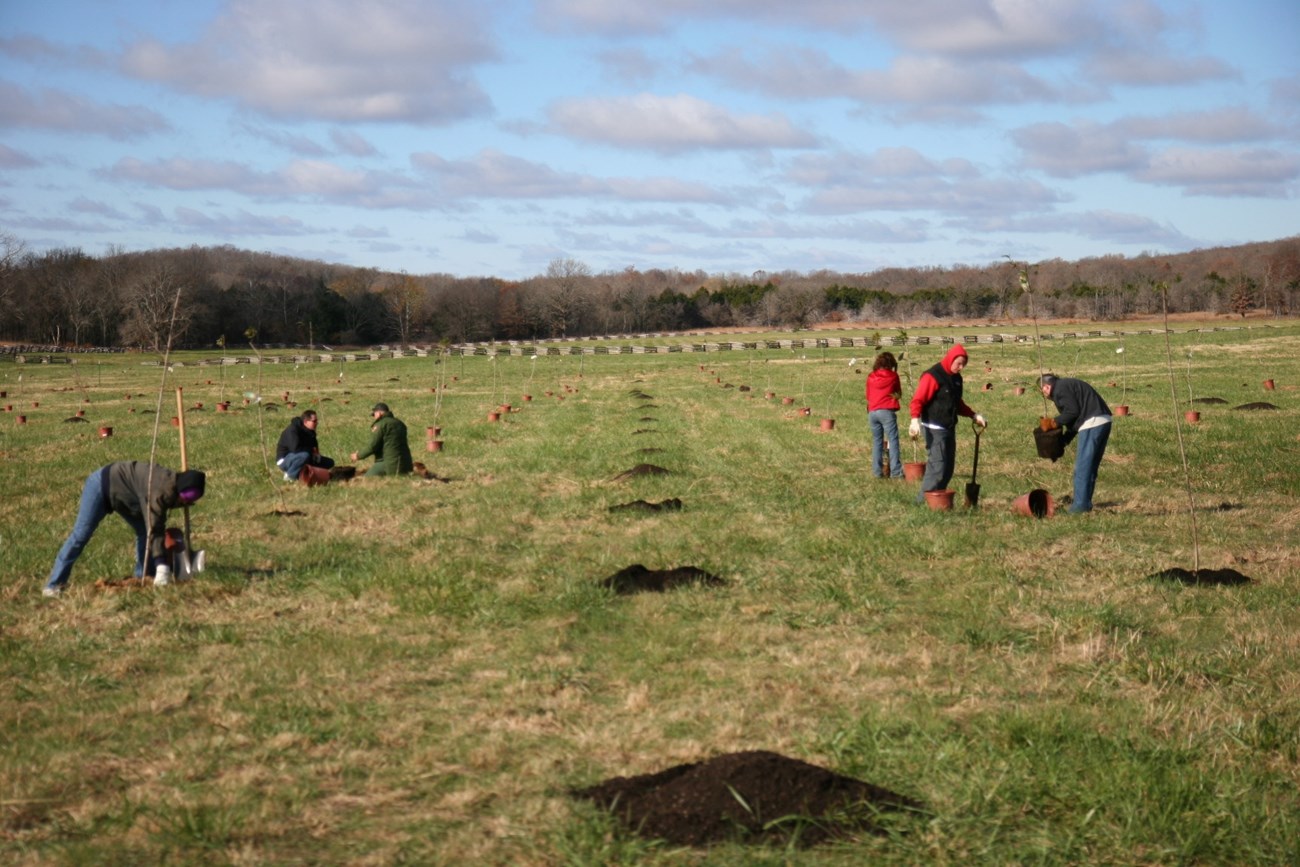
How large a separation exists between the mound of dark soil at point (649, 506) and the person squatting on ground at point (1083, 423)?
462cm

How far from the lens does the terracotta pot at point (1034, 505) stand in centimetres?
1372

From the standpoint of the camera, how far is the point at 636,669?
319 inches

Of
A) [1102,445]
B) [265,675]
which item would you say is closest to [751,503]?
[1102,445]

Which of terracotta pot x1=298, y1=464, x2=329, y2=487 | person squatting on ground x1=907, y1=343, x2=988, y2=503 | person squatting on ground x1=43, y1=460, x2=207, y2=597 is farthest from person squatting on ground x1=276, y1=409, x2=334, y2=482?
person squatting on ground x1=907, y1=343, x2=988, y2=503

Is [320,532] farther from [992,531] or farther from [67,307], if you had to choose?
[67,307]

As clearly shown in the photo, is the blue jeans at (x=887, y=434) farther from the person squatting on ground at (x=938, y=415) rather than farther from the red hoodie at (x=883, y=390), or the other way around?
the person squatting on ground at (x=938, y=415)

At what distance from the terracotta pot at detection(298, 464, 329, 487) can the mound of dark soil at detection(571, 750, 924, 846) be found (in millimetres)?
12038

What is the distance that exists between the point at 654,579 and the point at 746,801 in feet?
16.2

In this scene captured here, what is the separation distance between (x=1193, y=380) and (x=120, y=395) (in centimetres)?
3578

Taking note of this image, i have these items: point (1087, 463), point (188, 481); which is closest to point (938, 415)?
point (1087, 463)

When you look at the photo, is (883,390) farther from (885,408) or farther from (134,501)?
(134,501)

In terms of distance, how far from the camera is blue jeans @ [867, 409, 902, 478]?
17.5 meters

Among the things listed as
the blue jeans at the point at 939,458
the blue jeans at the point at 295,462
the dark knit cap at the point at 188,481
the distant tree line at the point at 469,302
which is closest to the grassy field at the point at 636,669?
the blue jeans at the point at 295,462

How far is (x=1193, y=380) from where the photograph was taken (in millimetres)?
37062
